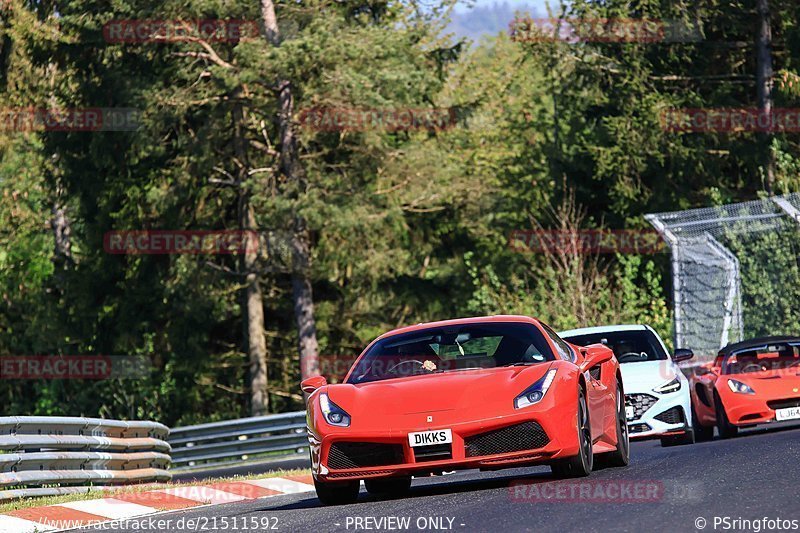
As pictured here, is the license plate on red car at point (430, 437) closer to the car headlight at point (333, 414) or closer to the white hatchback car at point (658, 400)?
the car headlight at point (333, 414)

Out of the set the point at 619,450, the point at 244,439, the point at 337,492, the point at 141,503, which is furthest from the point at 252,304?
the point at 337,492

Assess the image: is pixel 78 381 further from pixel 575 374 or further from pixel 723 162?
pixel 575 374

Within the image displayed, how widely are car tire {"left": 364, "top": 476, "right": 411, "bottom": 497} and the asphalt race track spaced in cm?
14

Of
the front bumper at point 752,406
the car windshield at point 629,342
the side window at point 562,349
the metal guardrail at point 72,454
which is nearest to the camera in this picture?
the side window at point 562,349

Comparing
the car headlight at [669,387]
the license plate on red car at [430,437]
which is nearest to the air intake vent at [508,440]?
the license plate on red car at [430,437]

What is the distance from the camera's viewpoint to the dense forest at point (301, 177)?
36.9 meters

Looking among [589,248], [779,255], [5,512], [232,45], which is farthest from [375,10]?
[5,512]

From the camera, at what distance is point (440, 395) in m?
10.6

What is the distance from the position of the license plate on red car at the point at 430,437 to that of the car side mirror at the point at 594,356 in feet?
5.97

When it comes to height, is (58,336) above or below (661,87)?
below

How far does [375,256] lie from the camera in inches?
1607

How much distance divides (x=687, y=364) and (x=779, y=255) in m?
3.39

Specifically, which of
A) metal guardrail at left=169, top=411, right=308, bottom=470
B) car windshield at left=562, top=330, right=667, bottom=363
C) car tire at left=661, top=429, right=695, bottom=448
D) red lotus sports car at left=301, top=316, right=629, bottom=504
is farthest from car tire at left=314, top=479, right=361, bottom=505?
metal guardrail at left=169, top=411, right=308, bottom=470

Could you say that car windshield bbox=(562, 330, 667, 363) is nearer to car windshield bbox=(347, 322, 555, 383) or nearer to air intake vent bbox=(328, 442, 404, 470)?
car windshield bbox=(347, 322, 555, 383)
